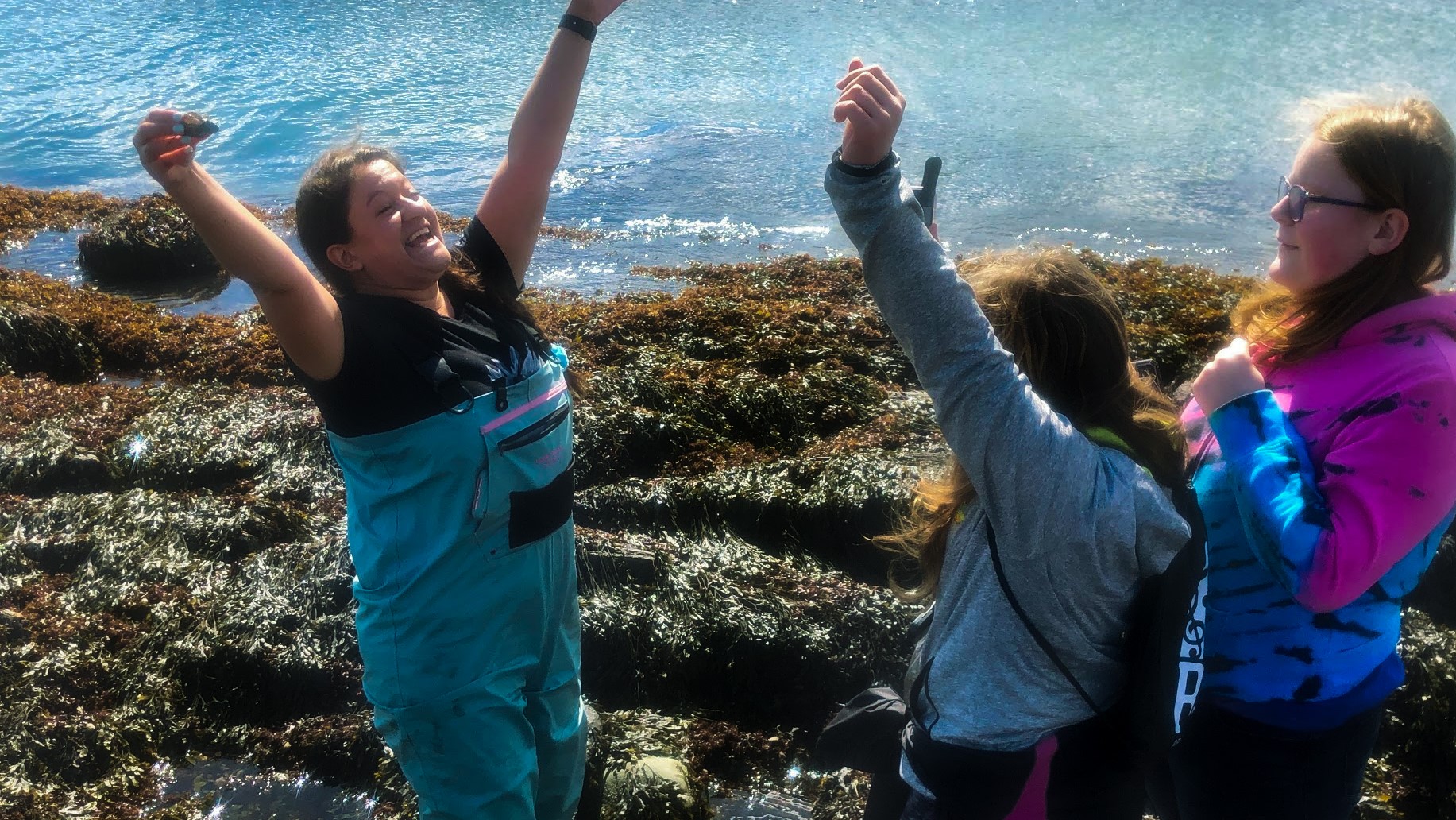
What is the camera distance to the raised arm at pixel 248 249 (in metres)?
1.77

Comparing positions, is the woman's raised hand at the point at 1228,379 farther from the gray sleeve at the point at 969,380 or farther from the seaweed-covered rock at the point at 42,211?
the seaweed-covered rock at the point at 42,211

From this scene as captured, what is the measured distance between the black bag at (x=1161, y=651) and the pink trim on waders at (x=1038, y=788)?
102 millimetres

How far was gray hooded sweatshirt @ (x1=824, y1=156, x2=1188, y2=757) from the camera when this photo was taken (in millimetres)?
1487

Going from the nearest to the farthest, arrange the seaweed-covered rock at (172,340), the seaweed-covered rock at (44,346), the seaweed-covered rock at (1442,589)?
the seaweed-covered rock at (1442,589)
the seaweed-covered rock at (172,340)
the seaweed-covered rock at (44,346)

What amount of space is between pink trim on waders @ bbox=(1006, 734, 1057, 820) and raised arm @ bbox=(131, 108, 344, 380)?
147cm

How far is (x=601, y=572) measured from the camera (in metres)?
3.79

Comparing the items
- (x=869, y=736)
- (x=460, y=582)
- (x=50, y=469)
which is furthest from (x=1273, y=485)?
(x=50, y=469)

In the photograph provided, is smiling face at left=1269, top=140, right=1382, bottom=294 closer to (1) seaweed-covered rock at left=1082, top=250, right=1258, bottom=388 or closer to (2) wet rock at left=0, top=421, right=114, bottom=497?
(1) seaweed-covered rock at left=1082, top=250, right=1258, bottom=388

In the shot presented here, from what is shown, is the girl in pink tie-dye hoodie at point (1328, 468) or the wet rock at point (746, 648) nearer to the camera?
the girl in pink tie-dye hoodie at point (1328, 468)

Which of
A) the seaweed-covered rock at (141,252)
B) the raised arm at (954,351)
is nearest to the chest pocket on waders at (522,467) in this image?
the raised arm at (954,351)

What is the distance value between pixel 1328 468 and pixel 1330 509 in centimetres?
8

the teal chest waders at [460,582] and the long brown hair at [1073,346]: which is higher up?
the long brown hair at [1073,346]

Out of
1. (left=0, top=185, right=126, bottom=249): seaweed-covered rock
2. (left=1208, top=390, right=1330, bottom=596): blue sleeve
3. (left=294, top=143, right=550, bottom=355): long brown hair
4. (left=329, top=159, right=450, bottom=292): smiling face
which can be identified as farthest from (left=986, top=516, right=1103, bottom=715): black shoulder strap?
(left=0, top=185, right=126, bottom=249): seaweed-covered rock

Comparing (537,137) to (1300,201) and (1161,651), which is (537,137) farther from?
(1161,651)
